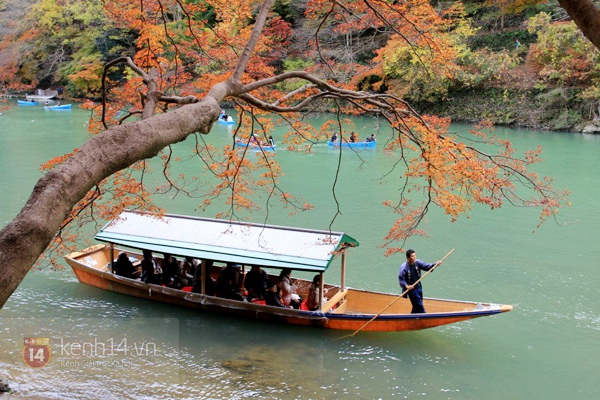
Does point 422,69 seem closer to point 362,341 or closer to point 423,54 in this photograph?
point 423,54

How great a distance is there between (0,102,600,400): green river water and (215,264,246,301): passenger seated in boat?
0.35 metres

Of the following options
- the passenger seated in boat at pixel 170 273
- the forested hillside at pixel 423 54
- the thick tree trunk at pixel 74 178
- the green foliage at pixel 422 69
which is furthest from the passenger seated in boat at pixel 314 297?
A: the green foliage at pixel 422 69

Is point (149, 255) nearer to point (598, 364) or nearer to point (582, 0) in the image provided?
point (598, 364)

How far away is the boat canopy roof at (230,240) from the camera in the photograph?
7.96 m

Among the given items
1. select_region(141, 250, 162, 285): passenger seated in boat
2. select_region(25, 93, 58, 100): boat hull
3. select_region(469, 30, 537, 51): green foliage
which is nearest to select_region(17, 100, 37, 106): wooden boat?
select_region(25, 93, 58, 100): boat hull

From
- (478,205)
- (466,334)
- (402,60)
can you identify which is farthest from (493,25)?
(466,334)

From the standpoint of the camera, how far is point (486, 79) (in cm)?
2811

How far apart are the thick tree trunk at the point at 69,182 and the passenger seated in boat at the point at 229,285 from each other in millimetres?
5406

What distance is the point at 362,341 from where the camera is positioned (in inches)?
314

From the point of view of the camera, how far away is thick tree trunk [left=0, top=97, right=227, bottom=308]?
2.22 meters

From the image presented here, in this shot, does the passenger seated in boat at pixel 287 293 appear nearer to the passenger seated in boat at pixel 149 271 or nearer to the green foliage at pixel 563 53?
the passenger seated in boat at pixel 149 271

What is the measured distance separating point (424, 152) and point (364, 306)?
3.43m

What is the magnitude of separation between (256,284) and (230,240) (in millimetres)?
756

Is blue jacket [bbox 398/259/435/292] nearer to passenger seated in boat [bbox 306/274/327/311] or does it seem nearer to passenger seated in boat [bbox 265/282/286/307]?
passenger seated in boat [bbox 306/274/327/311]
